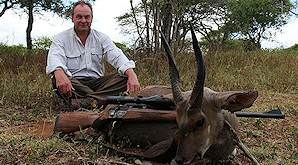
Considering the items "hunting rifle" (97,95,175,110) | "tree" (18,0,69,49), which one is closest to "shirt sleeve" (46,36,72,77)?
"hunting rifle" (97,95,175,110)

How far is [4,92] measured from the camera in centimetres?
645

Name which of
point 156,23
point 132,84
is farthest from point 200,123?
point 156,23

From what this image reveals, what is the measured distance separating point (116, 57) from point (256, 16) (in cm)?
1946

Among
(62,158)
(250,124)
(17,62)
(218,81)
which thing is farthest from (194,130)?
(17,62)

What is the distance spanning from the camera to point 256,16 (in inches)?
945

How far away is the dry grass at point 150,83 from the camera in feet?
12.0

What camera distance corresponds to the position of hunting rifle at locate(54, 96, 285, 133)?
11.6 feet

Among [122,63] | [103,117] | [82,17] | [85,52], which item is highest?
[82,17]

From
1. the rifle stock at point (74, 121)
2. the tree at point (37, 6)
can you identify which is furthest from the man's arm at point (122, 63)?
the tree at point (37, 6)

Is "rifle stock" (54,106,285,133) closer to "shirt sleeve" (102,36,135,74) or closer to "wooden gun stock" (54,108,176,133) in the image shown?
"wooden gun stock" (54,108,176,133)

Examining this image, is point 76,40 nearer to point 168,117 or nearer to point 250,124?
point 250,124

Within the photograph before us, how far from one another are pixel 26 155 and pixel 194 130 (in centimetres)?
135

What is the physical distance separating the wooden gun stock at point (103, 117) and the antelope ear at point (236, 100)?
468 mm

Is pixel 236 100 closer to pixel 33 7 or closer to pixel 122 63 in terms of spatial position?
pixel 122 63
